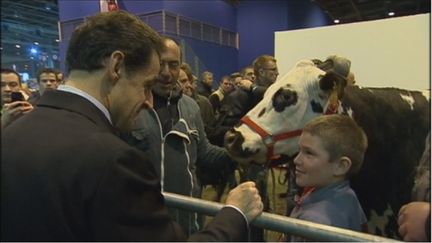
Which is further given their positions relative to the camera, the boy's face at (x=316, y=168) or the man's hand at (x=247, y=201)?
the boy's face at (x=316, y=168)

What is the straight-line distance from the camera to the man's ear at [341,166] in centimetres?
144

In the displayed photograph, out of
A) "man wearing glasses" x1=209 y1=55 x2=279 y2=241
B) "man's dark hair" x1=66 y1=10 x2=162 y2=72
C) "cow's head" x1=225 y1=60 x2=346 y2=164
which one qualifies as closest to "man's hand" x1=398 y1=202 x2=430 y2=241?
"man's dark hair" x1=66 y1=10 x2=162 y2=72

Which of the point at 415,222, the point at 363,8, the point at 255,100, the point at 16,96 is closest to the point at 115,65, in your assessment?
the point at 415,222

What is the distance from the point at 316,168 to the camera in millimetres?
1437

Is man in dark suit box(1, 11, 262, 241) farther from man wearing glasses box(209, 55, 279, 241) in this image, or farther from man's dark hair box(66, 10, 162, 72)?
man wearing glasses box(209, 55, 279, 241)

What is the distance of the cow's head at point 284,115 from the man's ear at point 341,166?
0.74 meters

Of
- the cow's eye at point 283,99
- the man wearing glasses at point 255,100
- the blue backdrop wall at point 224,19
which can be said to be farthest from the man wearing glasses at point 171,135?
the blue backdrop wall at point 224,19

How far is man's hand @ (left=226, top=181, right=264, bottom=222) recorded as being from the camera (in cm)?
110

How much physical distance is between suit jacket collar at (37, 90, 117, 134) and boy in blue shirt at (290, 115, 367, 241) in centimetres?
71

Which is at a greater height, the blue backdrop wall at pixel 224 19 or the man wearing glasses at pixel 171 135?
the blue backdrop wall at pixel 224 19

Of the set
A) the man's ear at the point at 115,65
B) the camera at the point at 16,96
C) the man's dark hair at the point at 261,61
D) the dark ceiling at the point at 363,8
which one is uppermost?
the dark ceiling at the point at 363,8

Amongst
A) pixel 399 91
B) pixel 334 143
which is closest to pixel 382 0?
pixel 399 91

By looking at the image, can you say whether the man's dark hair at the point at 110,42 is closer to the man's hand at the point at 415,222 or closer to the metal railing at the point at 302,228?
the metal railing at the point at 302,228

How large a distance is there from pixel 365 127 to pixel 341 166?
649 millimetres
